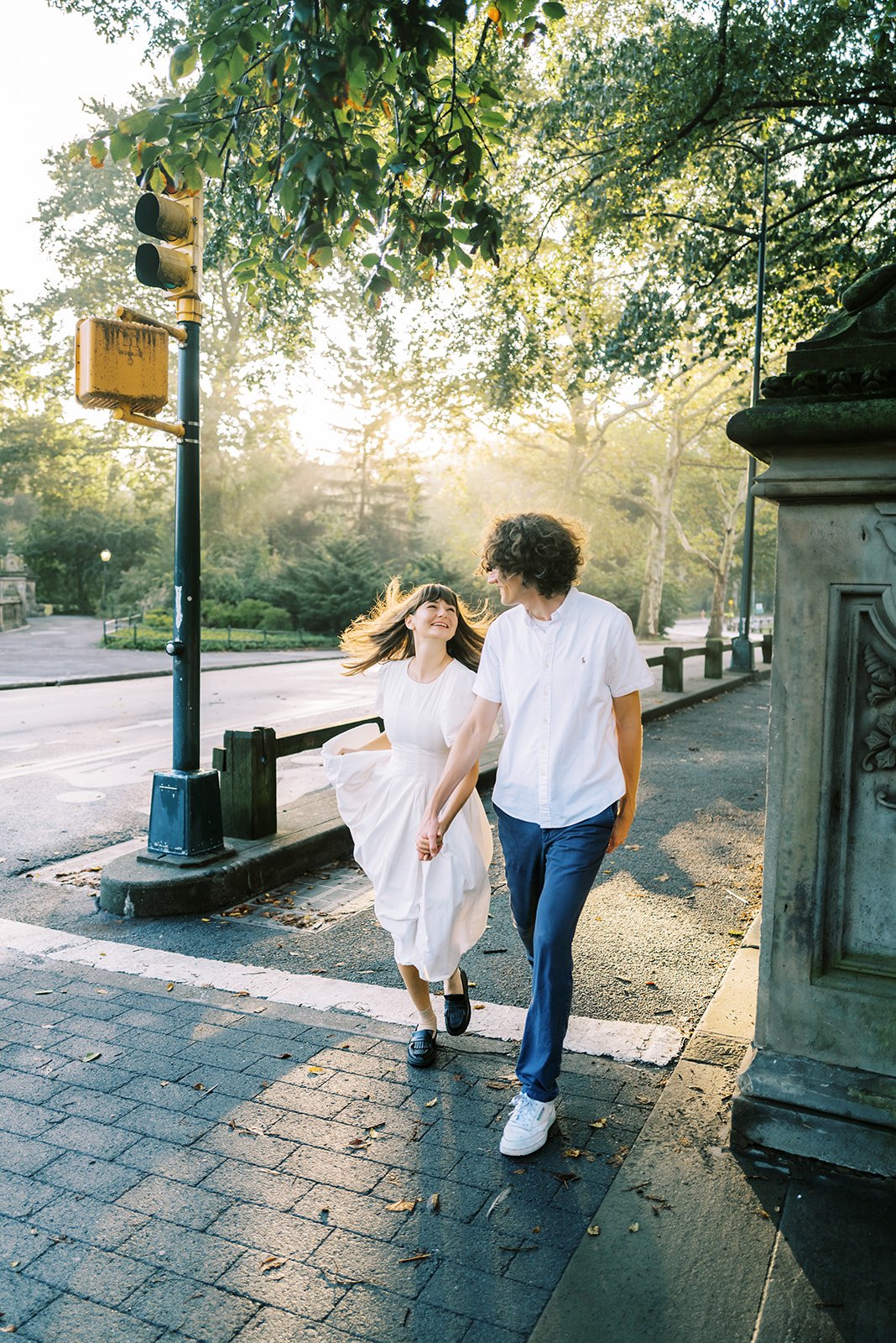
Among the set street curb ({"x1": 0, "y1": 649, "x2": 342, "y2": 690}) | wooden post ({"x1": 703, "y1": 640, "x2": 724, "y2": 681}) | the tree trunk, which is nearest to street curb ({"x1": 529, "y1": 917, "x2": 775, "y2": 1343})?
wooden post ({"x1": 703, "y1": 640, "x2": 724, "y2": 681})

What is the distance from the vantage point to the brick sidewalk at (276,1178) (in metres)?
2.29

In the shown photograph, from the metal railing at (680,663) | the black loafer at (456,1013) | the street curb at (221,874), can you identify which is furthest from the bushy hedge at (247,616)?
the black loafer at (456,1013)

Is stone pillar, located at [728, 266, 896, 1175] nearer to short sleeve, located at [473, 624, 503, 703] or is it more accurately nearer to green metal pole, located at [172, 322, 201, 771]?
short sleeve, located at [473, 624, 503, 703]

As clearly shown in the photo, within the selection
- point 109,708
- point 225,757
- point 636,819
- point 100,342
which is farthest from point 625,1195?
point 109,708

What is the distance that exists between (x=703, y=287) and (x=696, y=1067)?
13.2m

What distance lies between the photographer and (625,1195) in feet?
8.73

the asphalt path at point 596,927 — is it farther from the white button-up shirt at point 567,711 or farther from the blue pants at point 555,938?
the white button-up shirt at point 567,711

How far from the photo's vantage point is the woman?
3.59 metres

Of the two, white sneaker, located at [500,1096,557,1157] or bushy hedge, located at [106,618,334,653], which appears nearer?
white sneaker, located at [500,1096,557,1157]

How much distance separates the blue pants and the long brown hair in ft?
3.17

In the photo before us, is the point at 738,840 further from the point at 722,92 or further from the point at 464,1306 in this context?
the point at 722,92

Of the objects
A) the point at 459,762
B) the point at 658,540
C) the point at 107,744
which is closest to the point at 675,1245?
the point at 459,762

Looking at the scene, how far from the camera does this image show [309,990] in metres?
4.29

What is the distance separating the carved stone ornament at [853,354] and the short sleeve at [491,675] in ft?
3.74
